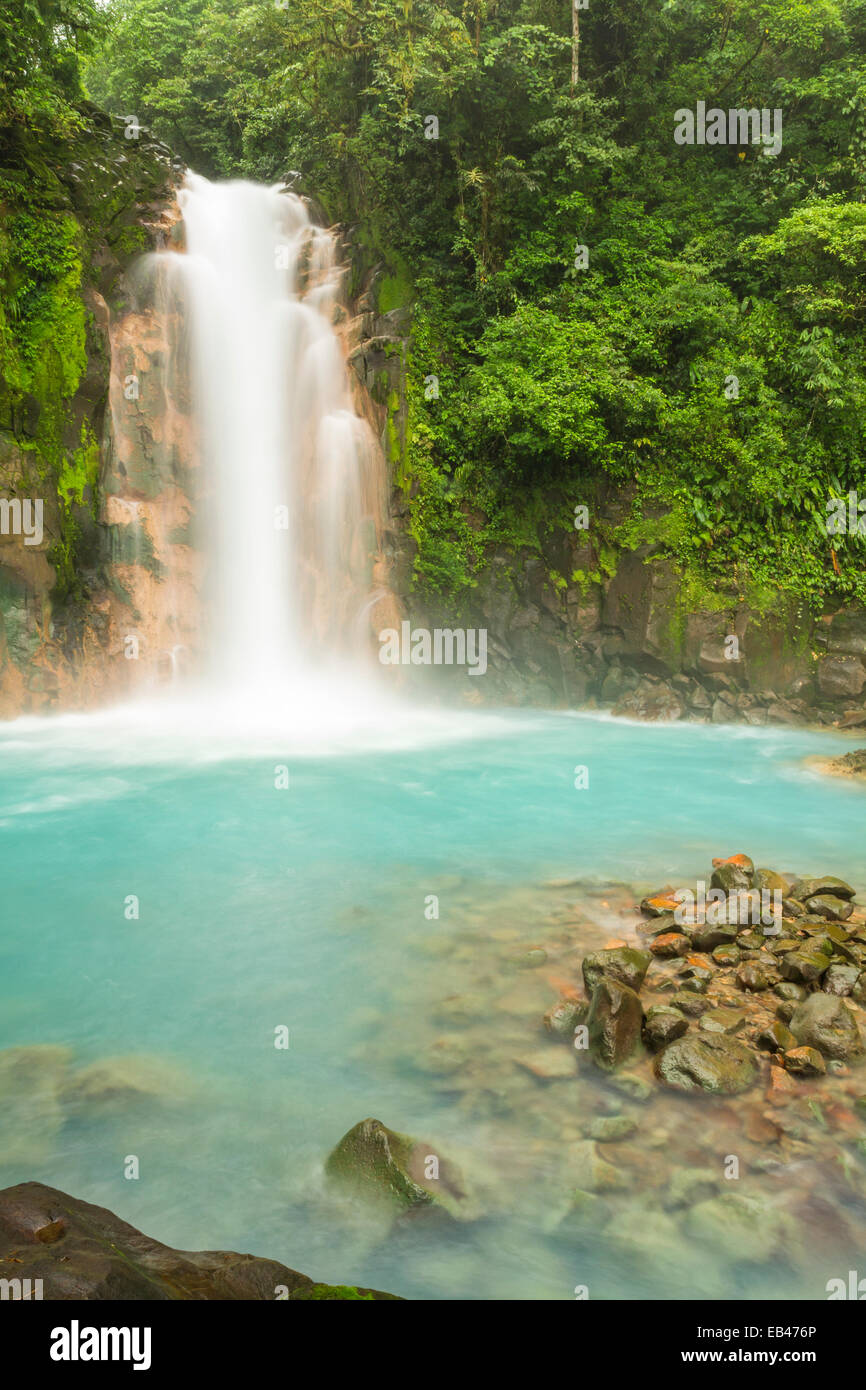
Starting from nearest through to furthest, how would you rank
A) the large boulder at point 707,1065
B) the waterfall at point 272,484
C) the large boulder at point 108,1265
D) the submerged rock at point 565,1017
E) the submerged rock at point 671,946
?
the large boulder at point 108,1265 → the large boulder at point 707,1065 → the submerged rock at point 565,1017 → the submerged rock at point 671,946 → the waterfall at point 272,484

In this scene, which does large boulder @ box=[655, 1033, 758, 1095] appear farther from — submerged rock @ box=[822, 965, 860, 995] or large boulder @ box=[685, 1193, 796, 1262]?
submerged rock @ box=[822, 965, 860, 995]

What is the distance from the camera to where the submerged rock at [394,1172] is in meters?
3.77

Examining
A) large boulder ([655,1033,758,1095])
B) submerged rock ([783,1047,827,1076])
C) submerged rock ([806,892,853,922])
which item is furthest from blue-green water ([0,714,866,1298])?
submerged rock ([806,892,853,922])

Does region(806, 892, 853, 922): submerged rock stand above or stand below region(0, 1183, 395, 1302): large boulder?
above

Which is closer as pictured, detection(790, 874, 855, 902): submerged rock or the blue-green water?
the blue-green water

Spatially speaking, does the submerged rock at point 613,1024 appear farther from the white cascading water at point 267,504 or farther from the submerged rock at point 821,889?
the white cascading water at point 267,504

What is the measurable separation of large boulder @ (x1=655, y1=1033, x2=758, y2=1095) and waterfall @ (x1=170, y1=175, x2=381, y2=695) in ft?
38.8

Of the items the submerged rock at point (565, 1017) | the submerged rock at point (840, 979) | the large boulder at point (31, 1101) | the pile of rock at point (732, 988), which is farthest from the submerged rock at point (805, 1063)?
the large boulder at point (31, 1101)

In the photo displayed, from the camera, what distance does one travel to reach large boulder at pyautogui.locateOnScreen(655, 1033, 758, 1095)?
4434mm

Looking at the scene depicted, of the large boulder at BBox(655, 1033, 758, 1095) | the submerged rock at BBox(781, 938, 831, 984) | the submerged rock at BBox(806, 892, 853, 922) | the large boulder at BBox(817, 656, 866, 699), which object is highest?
the large boulder at BBox(817, 656, 866, 699)

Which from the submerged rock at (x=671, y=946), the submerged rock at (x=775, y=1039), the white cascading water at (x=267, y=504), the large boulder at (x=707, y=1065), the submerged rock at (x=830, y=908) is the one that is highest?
the white cascading water at (x=267, y=504)

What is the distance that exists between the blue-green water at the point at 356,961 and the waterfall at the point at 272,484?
3.62 metres

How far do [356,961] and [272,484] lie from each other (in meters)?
11.6
